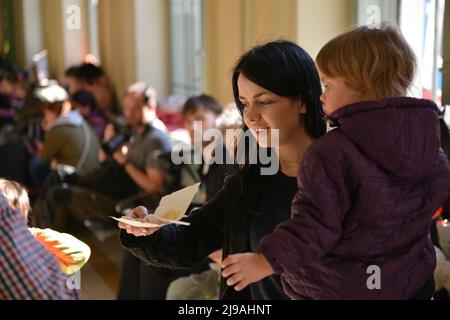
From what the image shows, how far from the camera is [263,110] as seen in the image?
2059 millimetres

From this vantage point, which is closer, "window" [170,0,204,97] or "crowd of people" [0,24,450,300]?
"crowd of people" [0,24,450,300]

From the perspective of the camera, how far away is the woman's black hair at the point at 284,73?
207cm

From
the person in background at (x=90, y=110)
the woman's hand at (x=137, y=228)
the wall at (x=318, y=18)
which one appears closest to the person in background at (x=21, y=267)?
the woman's hand at (x=137, y=228)

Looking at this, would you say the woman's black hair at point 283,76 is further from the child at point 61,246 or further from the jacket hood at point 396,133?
the child at point 61,246

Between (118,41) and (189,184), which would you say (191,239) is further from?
(118,41)

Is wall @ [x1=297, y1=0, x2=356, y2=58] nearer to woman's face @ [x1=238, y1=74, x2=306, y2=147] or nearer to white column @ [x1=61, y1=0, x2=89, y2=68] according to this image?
woman's face @ [x1=238, y1=74, x2=306, y2=147]

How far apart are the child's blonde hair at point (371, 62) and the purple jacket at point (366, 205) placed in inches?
2.7

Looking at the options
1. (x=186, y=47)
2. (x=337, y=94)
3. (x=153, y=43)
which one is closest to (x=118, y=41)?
(x=153, y=43)

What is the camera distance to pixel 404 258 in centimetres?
174

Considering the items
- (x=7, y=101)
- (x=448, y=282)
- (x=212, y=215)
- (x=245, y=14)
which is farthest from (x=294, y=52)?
(x=7, y=101)

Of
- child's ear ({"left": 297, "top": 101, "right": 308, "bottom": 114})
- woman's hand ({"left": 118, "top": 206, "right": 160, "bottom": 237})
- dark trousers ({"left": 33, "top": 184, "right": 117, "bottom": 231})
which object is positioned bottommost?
dark trousers ({"left": 33, "top": 184, "right": 117, "bottom": 231})

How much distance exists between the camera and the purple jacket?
1597mm

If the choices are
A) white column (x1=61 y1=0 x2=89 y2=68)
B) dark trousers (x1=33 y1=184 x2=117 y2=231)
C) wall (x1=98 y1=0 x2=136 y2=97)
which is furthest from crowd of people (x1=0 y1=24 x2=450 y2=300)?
white column (x1=61 y1=0 x2=89 y2=68)
